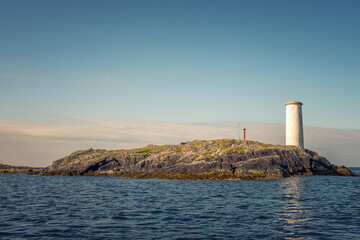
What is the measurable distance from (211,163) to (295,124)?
89.9ft

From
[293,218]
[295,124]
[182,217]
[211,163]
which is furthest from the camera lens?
[295,124]

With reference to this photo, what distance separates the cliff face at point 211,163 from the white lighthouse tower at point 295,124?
153 inches

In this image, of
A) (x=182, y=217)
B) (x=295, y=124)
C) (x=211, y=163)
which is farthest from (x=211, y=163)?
(x=182, y=217)

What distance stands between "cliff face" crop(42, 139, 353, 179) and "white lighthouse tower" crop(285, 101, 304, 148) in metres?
3.88

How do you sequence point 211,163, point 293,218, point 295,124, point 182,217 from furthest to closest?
point 295,124, point 211,163, point 182,217, point 293,218

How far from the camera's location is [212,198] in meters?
31.6

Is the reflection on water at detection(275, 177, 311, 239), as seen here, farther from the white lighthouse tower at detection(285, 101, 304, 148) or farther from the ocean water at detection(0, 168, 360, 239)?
the white lighthouse tower at detection(285, 101, 304, 148)

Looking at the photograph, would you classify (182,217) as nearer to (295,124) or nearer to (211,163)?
(211,163)

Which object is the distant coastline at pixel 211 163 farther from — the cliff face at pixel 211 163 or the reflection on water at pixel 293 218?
the reflection on water at pixel 293 218

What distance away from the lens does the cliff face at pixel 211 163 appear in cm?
6006

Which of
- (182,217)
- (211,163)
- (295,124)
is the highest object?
(295,124)

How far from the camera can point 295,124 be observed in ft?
243

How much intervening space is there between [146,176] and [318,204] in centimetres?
4198

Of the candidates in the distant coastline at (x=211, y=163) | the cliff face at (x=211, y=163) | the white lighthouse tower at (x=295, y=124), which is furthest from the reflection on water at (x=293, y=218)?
the white lighthouse tower at (x=295, y=124)
